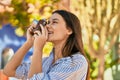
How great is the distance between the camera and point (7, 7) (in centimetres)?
553

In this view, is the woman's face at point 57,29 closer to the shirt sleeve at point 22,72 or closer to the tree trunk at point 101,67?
the shirt sleeve at point 22,72

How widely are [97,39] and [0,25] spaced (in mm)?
1824

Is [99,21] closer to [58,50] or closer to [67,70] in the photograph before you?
[58,50]

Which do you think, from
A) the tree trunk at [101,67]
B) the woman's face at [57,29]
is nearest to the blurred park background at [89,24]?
the tree trunk at [101,67]

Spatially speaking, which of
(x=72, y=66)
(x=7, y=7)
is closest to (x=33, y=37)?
(x=72, y=66)

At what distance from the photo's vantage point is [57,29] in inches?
70.9

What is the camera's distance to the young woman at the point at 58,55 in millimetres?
1647

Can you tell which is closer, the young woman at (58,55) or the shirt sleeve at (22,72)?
the young woman at (58,55)

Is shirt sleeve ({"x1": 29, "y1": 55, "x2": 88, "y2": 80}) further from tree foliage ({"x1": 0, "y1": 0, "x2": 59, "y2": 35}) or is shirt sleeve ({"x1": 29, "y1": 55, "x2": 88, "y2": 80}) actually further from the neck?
tree foliage ({"x1": 0, "y1": 0, "x2": 59, "y2": 35})

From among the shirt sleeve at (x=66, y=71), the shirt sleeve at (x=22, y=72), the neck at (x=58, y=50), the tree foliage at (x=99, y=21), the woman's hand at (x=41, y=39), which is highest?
the woman's hand at (x=41, y=39)

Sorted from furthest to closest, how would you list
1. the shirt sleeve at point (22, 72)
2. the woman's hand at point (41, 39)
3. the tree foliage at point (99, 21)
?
the tree foliage at point (99, 21), the shirt sleeve at point (22, 72), the woman's hand at point (41, 39)

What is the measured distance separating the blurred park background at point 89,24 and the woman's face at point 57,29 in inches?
136

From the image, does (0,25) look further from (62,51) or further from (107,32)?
(62,51)

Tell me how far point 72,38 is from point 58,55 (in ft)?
0.37
